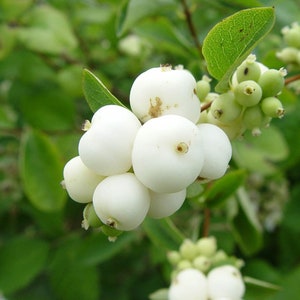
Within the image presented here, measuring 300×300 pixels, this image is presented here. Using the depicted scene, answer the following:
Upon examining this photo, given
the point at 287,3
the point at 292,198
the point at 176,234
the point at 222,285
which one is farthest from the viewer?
the point at 292,198

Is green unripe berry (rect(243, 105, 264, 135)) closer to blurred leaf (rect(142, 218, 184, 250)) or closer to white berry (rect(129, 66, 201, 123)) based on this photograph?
white berry (rect(129, 66, 201, 123))

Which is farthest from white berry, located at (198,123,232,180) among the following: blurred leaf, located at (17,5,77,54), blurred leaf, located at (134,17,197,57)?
blurred leaf, located at (17,5,77,54)

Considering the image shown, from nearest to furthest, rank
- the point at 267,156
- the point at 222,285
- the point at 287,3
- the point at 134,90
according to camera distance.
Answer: the point at 134,90 < the point at 222,285 < the point at 287,3 < the point at 267,156

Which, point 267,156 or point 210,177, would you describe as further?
point 267,156

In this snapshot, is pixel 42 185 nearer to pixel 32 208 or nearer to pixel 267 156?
pixel 32 208

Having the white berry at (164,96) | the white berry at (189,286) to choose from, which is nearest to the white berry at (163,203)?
the white berry at (164,96)

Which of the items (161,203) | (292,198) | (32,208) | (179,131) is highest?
(179,131)

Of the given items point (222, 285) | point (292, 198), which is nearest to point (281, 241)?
point (292, 198)
